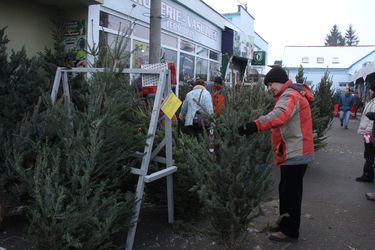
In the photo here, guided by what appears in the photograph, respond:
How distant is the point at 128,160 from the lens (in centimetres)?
394

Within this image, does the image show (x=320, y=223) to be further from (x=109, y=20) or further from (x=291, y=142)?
(x=109, y=20)

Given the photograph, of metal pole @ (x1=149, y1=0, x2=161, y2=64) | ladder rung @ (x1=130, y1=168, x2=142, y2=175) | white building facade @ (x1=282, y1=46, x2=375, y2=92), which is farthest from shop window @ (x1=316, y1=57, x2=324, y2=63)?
ladder rung @ (x1=130, y1=168, x2=142, y2=175)

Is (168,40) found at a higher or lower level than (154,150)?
higher

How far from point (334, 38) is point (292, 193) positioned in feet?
367

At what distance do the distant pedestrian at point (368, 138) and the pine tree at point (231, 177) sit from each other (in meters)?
3.60

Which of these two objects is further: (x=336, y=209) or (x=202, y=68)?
(x=202, y=68)

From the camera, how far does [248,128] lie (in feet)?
11.5

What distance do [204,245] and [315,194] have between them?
2.79 metres

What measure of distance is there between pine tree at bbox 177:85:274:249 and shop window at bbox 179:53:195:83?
944 centimetres

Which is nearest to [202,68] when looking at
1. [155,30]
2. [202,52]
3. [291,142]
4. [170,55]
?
[202,52]

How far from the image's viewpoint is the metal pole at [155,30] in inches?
279

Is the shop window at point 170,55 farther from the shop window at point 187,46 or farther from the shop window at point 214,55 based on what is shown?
the shop window at point 214,55

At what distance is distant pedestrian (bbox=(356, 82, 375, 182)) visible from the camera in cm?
654

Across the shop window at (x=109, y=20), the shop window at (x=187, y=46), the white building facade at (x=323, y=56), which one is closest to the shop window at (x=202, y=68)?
the shop window at (x=187, y=46)
